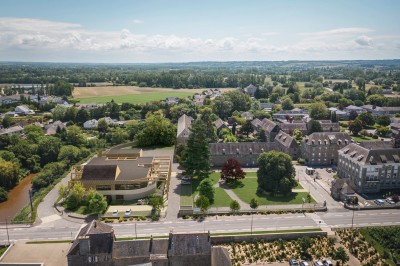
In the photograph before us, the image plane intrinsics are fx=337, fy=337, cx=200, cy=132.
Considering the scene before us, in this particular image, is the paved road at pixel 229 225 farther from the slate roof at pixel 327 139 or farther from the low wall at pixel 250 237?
the slate roof at pixel 327 139

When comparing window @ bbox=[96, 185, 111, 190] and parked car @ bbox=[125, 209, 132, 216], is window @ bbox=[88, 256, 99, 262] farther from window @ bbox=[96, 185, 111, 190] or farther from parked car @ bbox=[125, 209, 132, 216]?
window @ bbox=[96, 185, 111, 190]

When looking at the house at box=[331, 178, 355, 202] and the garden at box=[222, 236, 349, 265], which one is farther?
the house at box=[331, 178, 355, 202]

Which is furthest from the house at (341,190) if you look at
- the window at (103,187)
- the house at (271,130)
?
the window at (103,187)

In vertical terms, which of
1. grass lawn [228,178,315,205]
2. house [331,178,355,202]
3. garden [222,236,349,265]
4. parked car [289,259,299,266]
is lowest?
garden [222,236,349,265]

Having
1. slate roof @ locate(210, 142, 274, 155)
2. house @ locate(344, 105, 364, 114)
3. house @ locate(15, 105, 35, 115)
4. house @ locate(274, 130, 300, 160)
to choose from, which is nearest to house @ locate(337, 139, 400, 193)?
house @ locate(274, 130, 300, 160)

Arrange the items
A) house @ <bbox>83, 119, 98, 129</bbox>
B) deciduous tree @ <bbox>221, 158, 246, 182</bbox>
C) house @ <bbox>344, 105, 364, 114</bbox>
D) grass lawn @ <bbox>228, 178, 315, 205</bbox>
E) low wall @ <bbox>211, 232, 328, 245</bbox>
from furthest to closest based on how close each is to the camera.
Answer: house @ <bbox>344, 105, 364, 114</bbox>, house @ <bbox>83, 119, 98, 129</bbox>, deciduous tree @ <bbox>221, 158, 246, 182</bbox>, grass lawn @ <bbox>228, 178, 315, 205</bbox>, low wall @ <bbox>211, 232, 328, 245</bbox>

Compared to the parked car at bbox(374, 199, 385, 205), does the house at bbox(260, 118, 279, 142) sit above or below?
above

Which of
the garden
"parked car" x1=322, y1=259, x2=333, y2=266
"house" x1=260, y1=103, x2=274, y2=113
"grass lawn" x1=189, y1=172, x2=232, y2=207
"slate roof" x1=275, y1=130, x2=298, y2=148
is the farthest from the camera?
"house" x1=260, y1=103, x2=274, y2=113

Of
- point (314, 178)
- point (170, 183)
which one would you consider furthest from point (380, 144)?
point (170, 183)
